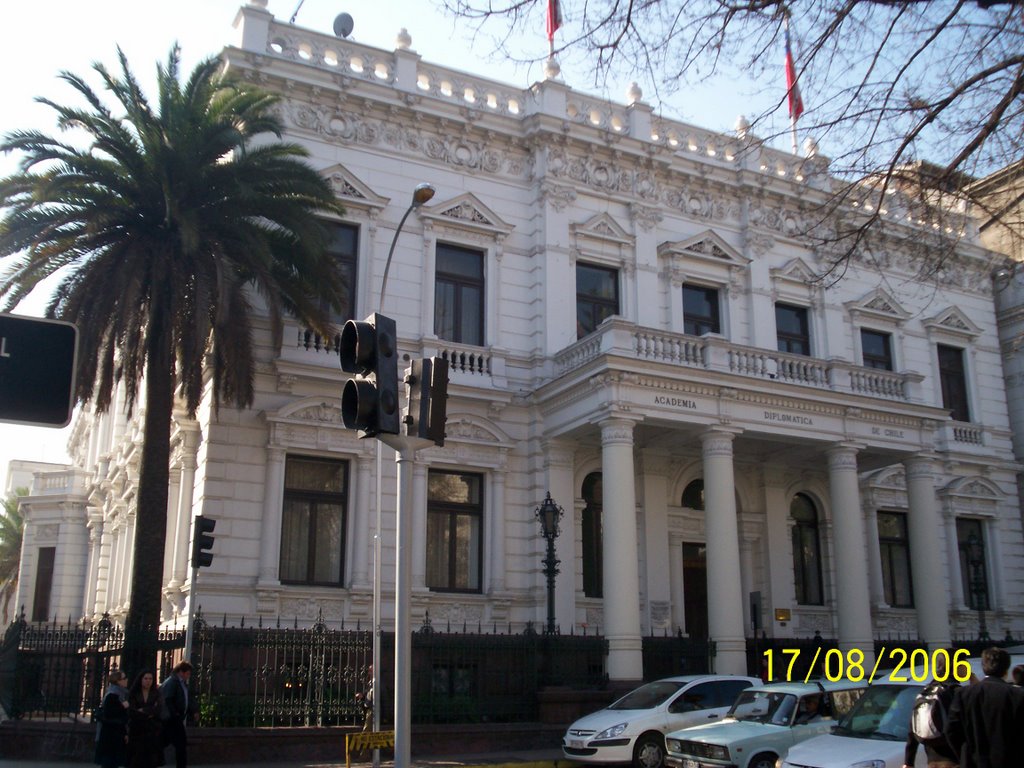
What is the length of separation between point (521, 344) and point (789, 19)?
1495 centimetres

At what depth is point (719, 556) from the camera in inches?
849

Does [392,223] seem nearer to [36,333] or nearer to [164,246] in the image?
[164,246]

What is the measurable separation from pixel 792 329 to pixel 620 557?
10.6 m

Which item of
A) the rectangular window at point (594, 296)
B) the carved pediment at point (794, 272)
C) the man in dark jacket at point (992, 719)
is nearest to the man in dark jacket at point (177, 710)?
the man in dark jacket at point (992, 719)

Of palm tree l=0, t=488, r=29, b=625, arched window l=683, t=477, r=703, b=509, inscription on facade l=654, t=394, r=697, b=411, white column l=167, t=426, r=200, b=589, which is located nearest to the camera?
white column l=167, t=426, r=200, b=589

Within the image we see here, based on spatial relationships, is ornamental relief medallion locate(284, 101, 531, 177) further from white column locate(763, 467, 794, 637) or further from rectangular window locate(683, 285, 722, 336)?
white column locate(763, 467, 794, 637)

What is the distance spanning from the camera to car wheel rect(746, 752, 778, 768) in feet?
44.9

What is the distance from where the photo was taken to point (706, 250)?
27047mm

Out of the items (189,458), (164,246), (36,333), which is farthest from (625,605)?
(36,333)

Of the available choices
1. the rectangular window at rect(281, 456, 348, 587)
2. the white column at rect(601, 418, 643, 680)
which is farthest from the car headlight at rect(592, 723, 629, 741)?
the rectangular window at rect(281, 456, 348, 587)

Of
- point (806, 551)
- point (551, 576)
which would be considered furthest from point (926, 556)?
point (551, 576)

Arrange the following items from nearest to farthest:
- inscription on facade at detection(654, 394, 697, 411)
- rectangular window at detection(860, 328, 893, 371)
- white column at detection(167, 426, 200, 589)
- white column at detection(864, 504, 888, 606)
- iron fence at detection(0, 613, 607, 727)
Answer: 1. iron fence at detection(0, 613, 607, 727)
2. white column at detection(167, 426, 200, 589)
3. inscription on facade at detection(654, 394, 697, 411)
4. white column at detection(864, 504, 888, 606)
5. rectangular window at detection(860, 328, 893, 371)

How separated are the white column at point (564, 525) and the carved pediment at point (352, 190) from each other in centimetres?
664

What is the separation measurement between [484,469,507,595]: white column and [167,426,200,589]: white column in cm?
635
